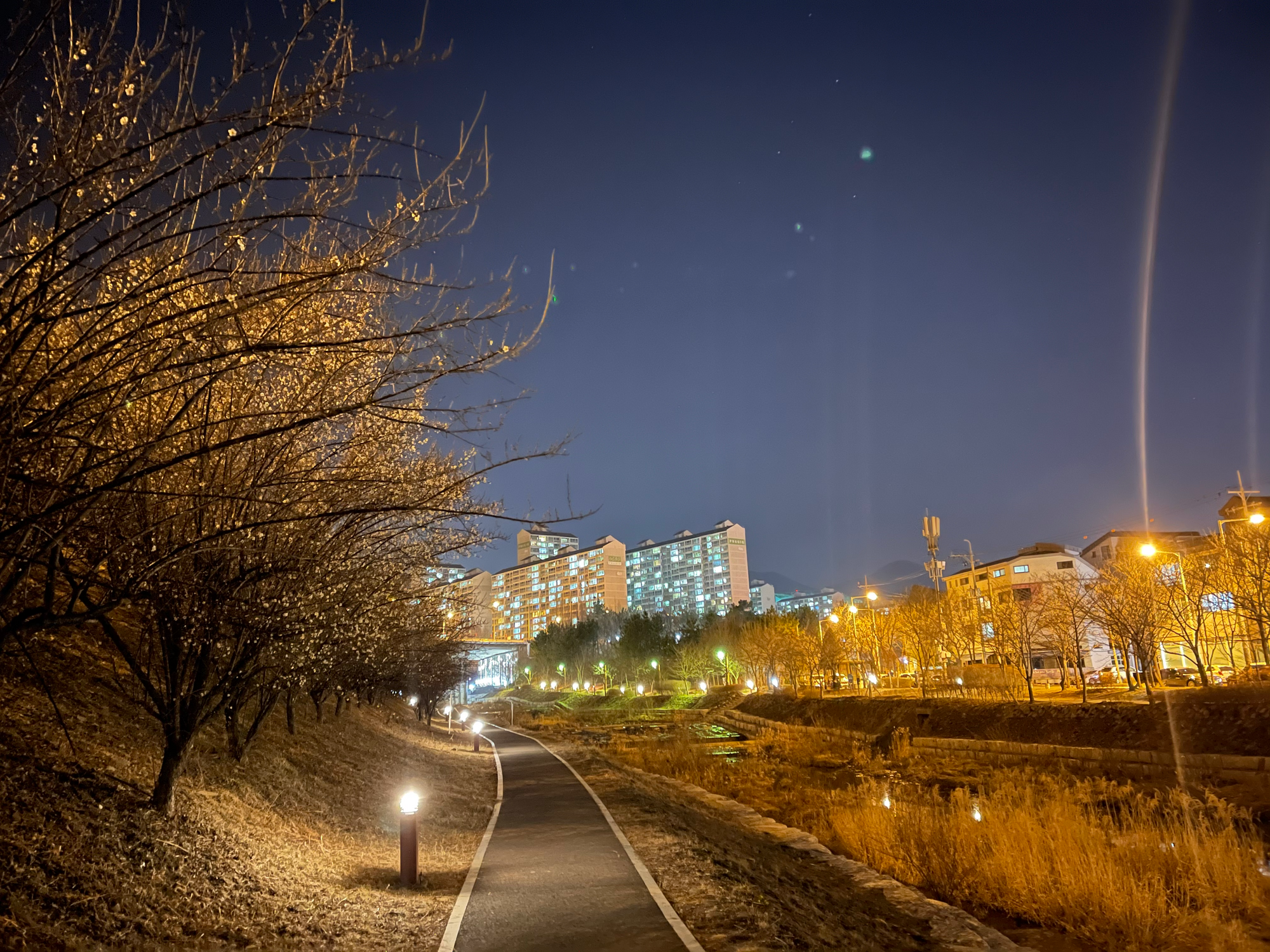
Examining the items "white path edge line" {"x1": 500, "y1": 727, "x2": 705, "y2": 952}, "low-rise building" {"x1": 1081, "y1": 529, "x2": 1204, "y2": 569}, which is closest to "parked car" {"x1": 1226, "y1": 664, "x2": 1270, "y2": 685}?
"white path edge line" {"x1": 500, "y1": 727, "x2": 705, "y2": 952}

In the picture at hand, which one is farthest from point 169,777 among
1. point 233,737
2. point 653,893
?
point 653,893

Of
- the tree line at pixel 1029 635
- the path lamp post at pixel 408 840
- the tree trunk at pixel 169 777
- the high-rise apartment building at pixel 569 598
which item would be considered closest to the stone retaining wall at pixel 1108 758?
the tree line at pixel 1029 635

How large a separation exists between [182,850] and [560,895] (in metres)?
4.06

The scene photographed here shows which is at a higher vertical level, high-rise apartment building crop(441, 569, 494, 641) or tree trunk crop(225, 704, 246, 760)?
high-rise apartment building crop(441, 569, 494, 641)

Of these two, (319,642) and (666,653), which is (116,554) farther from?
(666,653)

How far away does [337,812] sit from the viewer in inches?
536

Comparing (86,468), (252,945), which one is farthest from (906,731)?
(86,468)

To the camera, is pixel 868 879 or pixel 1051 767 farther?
pixel 1051 767

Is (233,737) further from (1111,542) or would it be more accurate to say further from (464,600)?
(1111,542)

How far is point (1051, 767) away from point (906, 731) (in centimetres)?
876

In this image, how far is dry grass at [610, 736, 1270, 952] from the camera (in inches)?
372

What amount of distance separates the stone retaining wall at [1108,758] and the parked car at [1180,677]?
1229 cm

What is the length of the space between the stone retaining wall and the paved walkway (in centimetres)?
1763

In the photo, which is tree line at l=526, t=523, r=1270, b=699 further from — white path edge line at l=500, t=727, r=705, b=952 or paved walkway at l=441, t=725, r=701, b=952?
paved walkway at l=441, t=725, r=701, b=952
